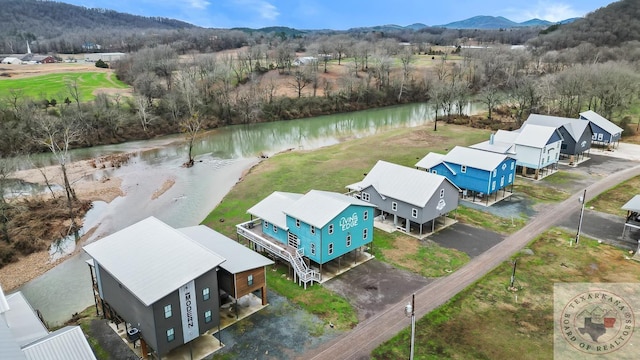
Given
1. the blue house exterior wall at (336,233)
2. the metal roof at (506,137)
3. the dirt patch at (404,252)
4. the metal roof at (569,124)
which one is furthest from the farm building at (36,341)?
the metal roof at (569,124)

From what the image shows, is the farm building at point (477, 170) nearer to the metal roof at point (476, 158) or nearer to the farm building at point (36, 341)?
the metal roof at point (476, 158)

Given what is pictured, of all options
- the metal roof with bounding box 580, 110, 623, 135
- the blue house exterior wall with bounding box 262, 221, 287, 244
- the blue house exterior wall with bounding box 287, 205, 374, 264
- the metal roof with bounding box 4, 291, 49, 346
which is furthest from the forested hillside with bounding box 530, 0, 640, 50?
the metal roof with bounding box 4, 291, 49, 346

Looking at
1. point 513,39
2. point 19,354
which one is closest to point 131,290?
point 19,354

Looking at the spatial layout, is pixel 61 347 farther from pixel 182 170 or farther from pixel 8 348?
pixel 182 170

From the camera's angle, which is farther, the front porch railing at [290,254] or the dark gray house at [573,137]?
the dark gray house at [573,137]

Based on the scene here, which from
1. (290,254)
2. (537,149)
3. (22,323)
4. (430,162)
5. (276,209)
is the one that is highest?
(537,149)

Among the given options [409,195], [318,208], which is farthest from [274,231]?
[409,195]

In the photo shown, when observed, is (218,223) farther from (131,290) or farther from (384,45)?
(384,45)
